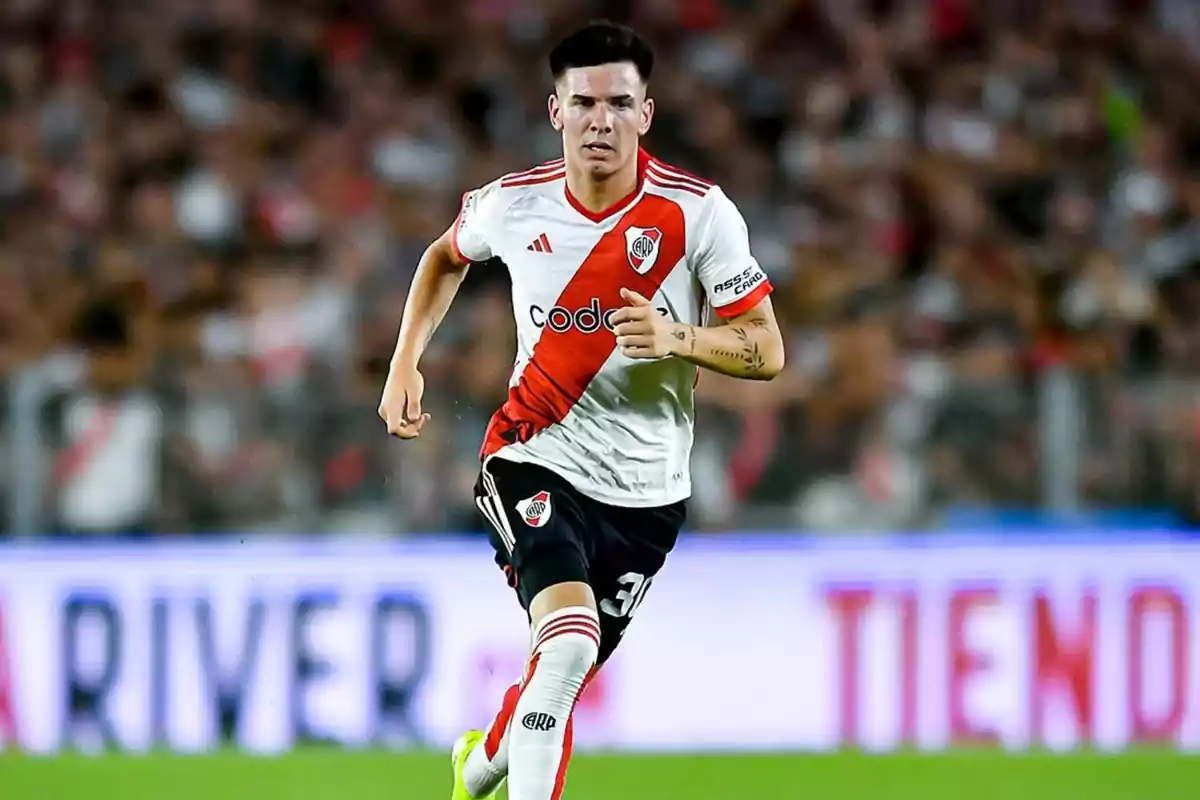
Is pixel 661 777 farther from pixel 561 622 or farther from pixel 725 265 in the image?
pixel 725 265

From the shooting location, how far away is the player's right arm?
18.4 feet

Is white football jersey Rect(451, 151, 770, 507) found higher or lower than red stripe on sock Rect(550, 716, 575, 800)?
higher

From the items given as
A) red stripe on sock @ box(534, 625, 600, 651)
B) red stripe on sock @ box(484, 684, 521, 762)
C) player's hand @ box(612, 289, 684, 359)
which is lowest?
red stripe on sock @ box(484, 684, 521, 762)

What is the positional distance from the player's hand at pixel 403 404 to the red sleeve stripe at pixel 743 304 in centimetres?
84

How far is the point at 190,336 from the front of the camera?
37.1ft

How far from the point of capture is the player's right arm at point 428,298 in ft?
18.4

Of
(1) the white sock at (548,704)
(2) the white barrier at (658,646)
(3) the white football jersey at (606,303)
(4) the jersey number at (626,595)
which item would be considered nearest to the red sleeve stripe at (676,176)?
(3) the white football jersey at (606,303)

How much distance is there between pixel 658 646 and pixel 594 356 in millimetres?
4767

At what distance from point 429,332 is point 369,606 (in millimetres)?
4396

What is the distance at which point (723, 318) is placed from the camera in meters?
5.47

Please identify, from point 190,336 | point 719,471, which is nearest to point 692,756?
point 719,471

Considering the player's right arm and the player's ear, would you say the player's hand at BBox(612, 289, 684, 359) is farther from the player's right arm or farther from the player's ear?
the player's right arm

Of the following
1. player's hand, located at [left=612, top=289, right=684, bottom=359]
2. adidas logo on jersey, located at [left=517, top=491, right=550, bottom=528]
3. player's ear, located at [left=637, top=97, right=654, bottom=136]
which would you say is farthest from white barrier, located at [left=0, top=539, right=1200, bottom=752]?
player's hand, located at [left=612, top=289, right=684, bottom=359]

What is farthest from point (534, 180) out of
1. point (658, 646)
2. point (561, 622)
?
point (658, 646)
